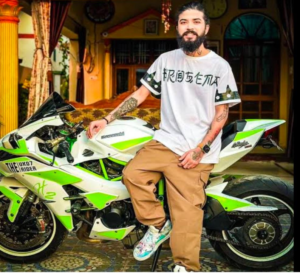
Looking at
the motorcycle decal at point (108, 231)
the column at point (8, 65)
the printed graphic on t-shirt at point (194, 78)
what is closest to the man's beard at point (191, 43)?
the printed graphic on t-shirt at point (194, 78)

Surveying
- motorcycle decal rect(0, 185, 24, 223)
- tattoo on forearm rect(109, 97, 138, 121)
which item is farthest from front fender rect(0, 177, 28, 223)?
tattoo on forearm rect(109, 97, 138, 121)

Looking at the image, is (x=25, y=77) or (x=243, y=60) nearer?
(x=25, y=77)

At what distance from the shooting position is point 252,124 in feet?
10.6

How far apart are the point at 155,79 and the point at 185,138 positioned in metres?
0.42

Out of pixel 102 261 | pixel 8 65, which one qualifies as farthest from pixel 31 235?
pixel 8 65

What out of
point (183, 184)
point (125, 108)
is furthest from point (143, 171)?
point (125, 108)

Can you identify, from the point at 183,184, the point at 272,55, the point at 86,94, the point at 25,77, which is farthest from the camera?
the point at 86,94

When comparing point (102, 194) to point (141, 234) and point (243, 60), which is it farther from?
point (243, 60)

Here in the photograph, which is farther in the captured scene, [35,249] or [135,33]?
[135,33]

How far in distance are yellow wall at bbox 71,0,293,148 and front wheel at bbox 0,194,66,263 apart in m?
8.40

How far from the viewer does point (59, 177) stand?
313cm

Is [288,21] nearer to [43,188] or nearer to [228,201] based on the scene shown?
[228,201]

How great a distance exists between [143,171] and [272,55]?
31.9 ft

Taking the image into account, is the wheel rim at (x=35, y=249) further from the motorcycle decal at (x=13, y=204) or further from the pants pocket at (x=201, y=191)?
the pants pocket at (x=201, y=191)
